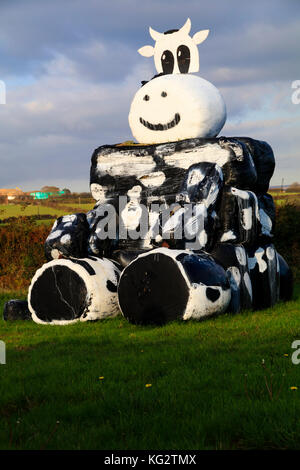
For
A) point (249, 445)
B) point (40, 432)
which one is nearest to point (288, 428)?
point (249, 445)

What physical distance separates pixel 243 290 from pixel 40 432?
336cm

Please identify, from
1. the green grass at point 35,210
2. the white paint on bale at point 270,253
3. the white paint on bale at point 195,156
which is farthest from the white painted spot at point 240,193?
the green grass at point 35,210

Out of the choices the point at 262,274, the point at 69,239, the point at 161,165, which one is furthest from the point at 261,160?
the point at 69,239

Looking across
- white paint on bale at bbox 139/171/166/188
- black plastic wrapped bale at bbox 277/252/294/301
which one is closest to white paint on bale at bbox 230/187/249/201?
white paint on bale at bbox 139/171/166/188

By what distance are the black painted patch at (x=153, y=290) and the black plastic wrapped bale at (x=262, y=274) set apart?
4.32 feet

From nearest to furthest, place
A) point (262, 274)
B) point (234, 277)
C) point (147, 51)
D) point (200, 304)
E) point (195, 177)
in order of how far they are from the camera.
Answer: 1. point (200, 304)
2. point (234, 277)
3. point (195, 177)
4. point (262, 274)
5. point (147, 51)

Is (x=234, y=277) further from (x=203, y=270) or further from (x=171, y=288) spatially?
(x=171, y=288)

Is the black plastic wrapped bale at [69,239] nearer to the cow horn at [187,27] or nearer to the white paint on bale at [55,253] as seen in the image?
the white paint on bale at [55,253]

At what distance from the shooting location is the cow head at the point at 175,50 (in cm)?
653

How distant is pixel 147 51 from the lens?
6.79 metres

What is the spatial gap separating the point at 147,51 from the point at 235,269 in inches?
119

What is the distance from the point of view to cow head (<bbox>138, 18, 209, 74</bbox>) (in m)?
6.53

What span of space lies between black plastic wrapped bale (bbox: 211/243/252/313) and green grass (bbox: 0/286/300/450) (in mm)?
514

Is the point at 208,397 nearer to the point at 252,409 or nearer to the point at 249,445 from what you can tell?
the point at 252,409
